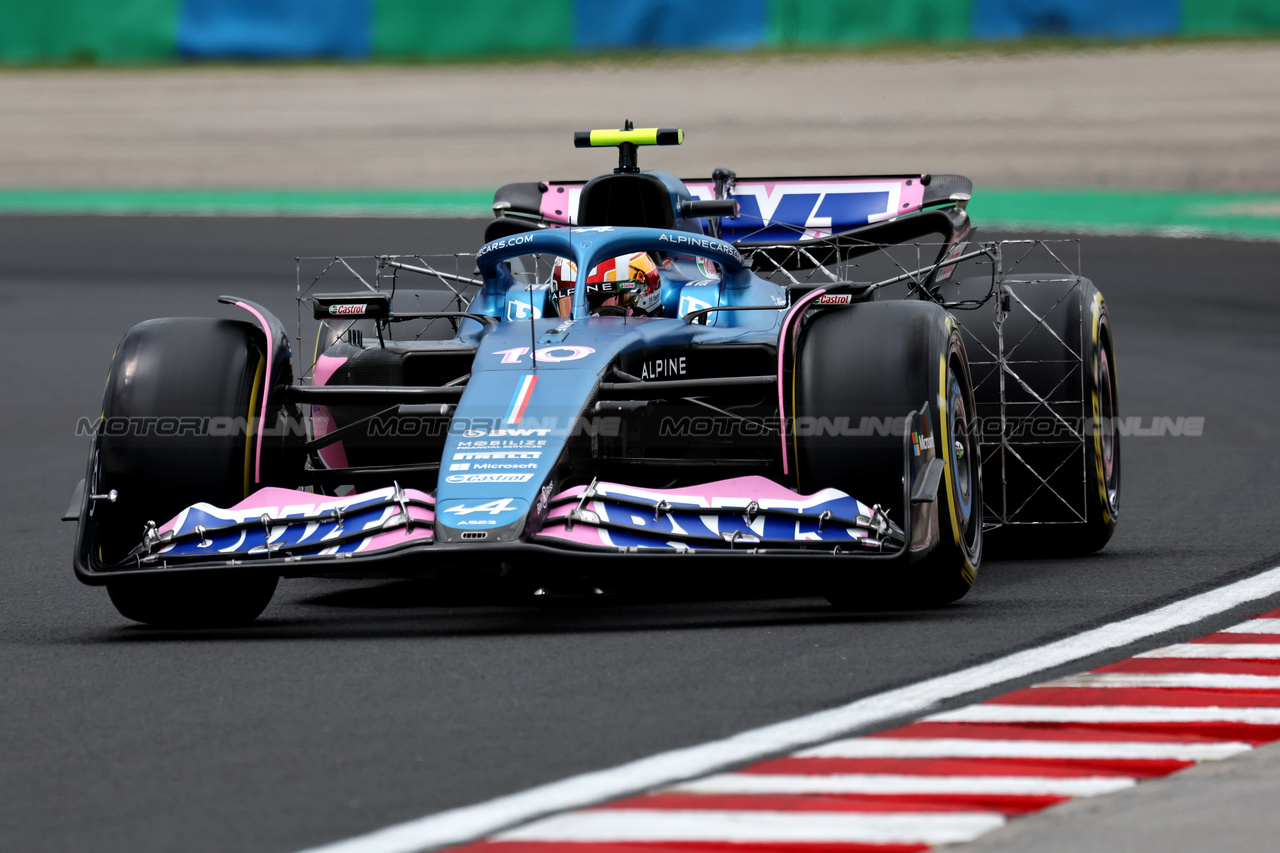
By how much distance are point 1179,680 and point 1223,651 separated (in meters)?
0.51

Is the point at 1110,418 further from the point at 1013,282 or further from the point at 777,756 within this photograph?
the point at 777,756

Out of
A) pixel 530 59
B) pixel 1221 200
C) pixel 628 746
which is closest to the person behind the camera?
pixel 628 746

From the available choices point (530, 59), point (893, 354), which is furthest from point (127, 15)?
point (893, 354)

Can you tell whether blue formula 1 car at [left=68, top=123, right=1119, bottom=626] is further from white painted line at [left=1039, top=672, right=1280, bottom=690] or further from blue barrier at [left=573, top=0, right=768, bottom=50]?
blue barrier at [left=573, top=0, right=768, bottom=50]

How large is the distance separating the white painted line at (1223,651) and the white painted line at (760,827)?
199cm

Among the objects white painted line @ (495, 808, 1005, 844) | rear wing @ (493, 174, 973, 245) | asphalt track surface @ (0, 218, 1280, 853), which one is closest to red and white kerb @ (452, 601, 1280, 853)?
white painted line @ (495, 808, 1005, 844)

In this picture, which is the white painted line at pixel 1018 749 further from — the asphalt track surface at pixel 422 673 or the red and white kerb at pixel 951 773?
the asphalt track surface at pixel 422 673

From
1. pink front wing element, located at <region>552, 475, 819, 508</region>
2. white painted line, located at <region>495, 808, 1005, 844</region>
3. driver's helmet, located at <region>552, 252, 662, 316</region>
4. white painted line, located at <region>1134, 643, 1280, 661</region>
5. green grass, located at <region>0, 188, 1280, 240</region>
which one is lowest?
white painted line, located at <region>495, 808, 1005, 844</region>

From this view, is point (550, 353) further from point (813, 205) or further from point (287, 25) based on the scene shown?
point (287, 25)

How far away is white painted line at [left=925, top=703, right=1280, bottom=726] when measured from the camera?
17.5 ft

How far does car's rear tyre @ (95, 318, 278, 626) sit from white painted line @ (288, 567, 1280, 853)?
261 cm

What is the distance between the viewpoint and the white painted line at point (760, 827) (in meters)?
4.28

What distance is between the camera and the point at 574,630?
702 cm

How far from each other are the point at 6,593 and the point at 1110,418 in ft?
17.2
